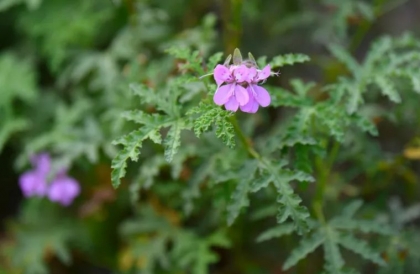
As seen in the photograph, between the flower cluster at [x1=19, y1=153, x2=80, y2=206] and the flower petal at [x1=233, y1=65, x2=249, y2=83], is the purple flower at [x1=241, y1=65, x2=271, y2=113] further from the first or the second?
the flower cluster at [x1=19, y1=153, x2=80, y2=206]

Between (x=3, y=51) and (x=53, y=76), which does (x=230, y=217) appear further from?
(x=3, y=51)

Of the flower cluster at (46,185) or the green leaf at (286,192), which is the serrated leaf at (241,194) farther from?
the flower cluster at (46,185)

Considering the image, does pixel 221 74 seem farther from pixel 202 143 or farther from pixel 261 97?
pixel 202 143

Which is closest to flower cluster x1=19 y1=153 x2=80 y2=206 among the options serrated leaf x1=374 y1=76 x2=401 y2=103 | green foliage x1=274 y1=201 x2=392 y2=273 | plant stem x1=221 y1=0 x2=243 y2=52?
plant stem x1=221 y1=0 x2=243 y2=52

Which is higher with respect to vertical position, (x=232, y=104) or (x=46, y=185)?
(x=46, y=185)

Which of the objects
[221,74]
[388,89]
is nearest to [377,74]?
[388,89]

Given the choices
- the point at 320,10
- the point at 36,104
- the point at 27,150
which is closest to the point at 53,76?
the point at 36,104

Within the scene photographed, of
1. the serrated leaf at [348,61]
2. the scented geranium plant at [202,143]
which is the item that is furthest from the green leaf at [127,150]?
the serrated leaf at [348,61]
